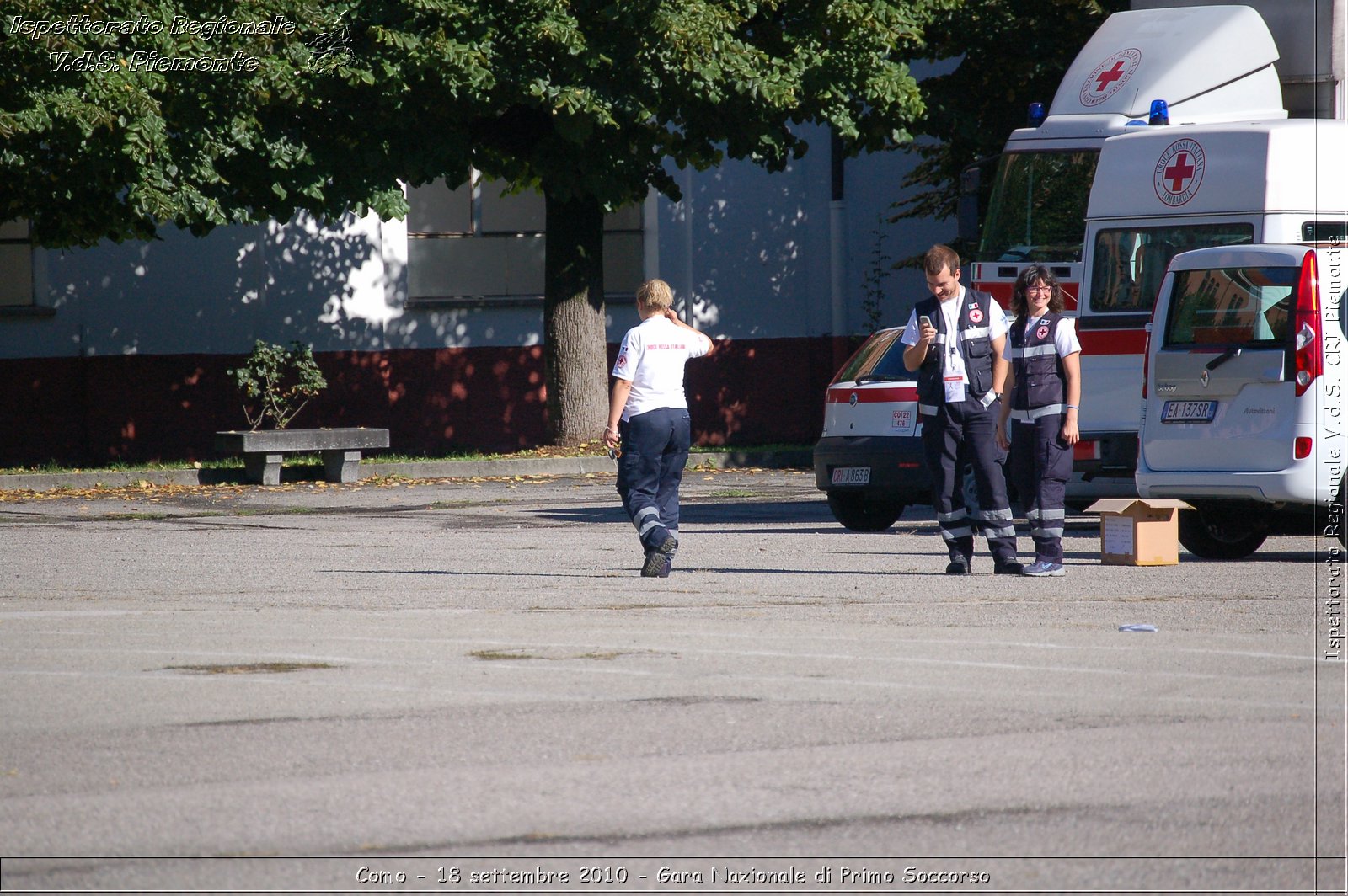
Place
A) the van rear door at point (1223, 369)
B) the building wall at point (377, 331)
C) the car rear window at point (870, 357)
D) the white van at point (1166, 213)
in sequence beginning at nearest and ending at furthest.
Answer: the van rear door at point (1223, 369) < the white van at point (1166, 213) < the car rear window at point (870, 357) < the building wall at point (377, 331)

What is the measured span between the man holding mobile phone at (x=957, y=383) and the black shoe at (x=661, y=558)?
61.1 inches

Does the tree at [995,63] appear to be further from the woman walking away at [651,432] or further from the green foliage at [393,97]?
the woman walking away at [651,432]

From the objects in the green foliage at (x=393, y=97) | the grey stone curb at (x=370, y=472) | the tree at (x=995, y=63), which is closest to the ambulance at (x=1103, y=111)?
the green foliage at (x=393, y=97)

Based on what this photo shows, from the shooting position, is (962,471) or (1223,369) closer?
(962,471)

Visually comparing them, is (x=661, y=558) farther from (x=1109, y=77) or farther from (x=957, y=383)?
(x=1109, y=77)

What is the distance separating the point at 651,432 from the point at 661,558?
732mm

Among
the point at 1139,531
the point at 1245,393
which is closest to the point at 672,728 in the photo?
the point at 1139,531

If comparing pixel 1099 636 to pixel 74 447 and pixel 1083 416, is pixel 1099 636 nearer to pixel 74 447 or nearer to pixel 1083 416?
pixel 1083 416

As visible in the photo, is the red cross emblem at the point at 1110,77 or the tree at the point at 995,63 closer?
the red cross emblem at the point at 1110,77

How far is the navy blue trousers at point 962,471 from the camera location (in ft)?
35.6

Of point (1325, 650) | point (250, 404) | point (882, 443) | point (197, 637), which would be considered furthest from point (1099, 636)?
point (250, 404)

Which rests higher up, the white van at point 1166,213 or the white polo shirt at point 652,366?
the white van at point 1166,213

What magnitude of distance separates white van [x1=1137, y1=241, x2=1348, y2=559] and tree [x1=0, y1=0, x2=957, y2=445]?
992 cm

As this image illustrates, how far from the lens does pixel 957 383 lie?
35.6 ft
